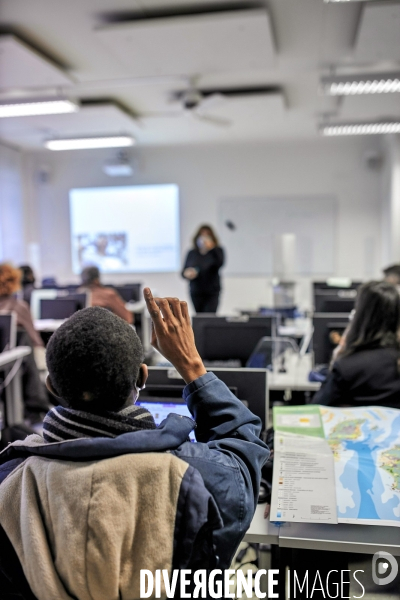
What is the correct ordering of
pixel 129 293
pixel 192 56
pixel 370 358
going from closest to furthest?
1. pixel 370 358
2. pixel 192 56
3. pixel 129 293

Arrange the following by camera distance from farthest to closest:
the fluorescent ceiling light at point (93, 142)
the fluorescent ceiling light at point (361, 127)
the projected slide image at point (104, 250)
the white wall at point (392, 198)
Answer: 1. the projected slide image at point (104, 250)
2. the white wall at point (392, 198)
3. the fluorescent ceiling light at point (93, 142)
4. the fluorescent ceiling light at point (361, 127)

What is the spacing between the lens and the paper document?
3.90 feet

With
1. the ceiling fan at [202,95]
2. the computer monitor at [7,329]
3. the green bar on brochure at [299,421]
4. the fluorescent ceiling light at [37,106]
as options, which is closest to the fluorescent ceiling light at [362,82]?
the ceiling fan at [202,95]

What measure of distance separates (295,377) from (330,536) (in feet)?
5.17

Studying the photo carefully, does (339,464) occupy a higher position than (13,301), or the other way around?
(13,301)

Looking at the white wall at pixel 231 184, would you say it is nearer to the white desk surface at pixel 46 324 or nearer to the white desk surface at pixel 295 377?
the white desk surface at pixel 46 324

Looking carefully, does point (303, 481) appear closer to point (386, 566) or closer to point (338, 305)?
point (386, 566)

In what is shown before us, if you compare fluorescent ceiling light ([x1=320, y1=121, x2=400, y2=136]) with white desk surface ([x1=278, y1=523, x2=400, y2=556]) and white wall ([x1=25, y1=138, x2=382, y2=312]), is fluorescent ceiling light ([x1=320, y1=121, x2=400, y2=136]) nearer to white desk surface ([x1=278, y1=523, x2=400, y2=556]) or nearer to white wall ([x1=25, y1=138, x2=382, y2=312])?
white wall ([x1=25, y1=138, x2=382, y2=312])

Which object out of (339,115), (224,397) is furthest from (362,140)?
(224,397)

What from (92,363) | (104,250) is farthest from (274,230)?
(92,363)

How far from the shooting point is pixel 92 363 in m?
0.86

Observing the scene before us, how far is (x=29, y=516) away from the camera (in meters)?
0.80

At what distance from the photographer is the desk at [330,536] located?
115cm

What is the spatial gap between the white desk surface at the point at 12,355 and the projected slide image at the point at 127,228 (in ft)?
15.3
